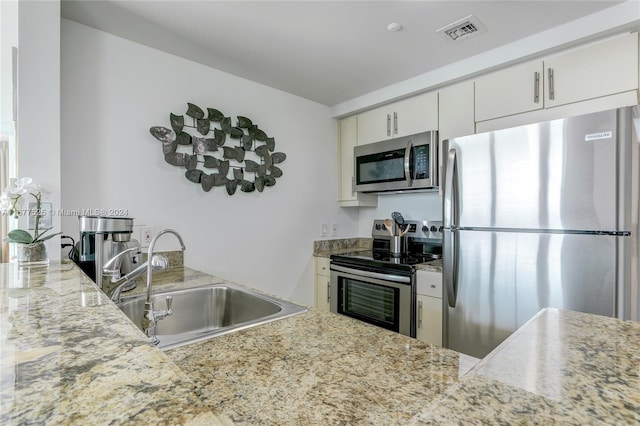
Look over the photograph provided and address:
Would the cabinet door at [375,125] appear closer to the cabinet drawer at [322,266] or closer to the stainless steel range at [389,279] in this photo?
the stainless steel range at [389,279]

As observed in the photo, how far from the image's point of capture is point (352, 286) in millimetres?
2463

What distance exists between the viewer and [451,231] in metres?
1.79

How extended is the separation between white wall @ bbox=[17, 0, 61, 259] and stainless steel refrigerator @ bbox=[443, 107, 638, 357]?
6.62 feet

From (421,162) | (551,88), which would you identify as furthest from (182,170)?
(551,88)

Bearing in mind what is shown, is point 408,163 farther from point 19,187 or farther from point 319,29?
point 19,187

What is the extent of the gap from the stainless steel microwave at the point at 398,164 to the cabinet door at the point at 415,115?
0.08m

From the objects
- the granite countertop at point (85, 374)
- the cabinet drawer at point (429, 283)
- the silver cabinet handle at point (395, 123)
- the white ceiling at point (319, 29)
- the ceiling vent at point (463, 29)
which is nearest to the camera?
the granite countertop at point (85, 374)

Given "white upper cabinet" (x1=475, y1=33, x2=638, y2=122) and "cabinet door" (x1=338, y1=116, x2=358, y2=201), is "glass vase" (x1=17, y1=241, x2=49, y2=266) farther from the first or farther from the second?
"white upper cabinet" (x1=475, y1=33, x2=638, y2=122)

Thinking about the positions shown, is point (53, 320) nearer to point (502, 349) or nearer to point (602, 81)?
point (502, 349)

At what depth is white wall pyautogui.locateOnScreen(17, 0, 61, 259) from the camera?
4.72 feet

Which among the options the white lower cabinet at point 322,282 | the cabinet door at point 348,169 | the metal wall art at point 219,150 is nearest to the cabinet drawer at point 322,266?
the white lower cabinet at point 322,282

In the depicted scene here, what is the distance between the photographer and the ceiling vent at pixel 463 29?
1749mm

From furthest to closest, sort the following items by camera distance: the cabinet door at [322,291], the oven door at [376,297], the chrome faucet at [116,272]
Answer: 1. the cabinet door at [322,291]
2. the oven door at [376,297]
3. the chrome faucet at [116,272]

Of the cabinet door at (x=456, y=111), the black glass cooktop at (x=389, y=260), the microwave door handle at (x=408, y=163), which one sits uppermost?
the cabinet door at (x=456, y=111)
